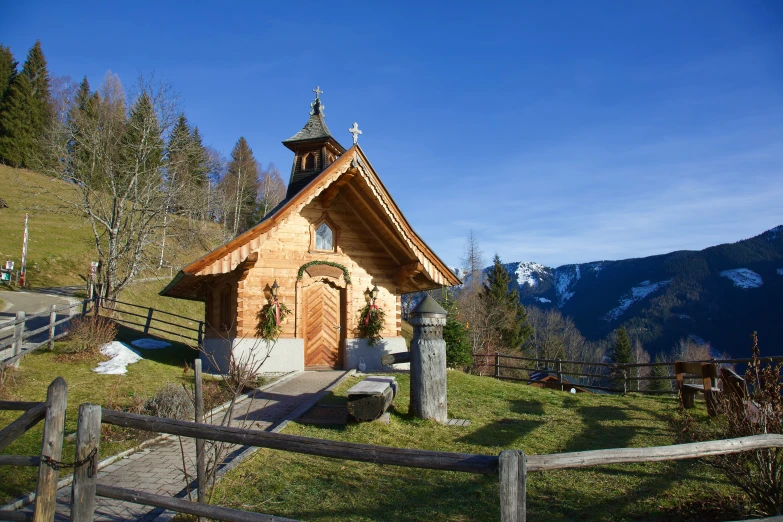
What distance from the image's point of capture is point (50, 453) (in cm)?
436

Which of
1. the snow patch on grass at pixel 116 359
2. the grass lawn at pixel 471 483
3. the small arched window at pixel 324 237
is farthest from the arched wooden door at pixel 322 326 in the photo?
the grass lawn at pixel 471 483

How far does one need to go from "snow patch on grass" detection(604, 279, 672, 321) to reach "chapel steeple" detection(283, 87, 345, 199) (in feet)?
401

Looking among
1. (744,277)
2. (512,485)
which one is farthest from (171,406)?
(744,277)

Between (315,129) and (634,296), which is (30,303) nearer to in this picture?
(315,129)

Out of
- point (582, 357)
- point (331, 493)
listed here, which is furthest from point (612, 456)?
point (582, 357)

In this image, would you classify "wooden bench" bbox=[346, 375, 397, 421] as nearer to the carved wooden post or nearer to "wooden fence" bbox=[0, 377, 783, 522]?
the carved wooden post

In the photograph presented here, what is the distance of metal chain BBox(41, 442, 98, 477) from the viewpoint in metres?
4.23

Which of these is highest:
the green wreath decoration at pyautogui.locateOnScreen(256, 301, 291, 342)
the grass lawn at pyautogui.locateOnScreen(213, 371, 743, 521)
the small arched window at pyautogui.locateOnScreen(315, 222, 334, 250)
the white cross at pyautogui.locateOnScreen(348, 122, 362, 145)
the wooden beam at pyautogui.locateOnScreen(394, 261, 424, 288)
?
the white cross at pyautogui.locateOnScreen(348, 122, 362, 145)

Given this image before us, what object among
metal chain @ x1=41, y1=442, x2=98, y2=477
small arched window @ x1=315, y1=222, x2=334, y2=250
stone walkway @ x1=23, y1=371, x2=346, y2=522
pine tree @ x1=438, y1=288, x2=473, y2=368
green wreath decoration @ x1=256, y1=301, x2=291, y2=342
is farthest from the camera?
pine tree @ x1=438, y1=288, x2=473, y2=368

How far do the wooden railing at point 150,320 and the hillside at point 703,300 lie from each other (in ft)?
295

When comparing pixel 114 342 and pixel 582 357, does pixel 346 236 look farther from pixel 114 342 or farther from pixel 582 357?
pixel 582 357

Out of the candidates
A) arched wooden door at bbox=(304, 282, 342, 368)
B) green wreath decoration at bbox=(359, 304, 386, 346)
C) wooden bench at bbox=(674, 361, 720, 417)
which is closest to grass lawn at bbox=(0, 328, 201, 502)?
arched wooden door at bbox=(304, 282, 342, 368)

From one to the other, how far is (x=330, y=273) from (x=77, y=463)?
→ 11.9 meters

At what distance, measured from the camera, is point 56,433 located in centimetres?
440
